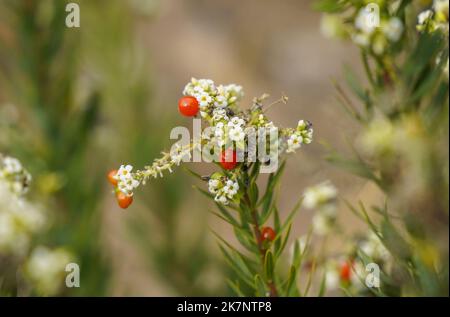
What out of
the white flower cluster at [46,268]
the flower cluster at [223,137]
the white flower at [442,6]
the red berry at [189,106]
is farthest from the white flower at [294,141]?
the white flower cluster at [46,268]

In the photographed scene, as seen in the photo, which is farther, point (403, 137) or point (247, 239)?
point (403, 137)

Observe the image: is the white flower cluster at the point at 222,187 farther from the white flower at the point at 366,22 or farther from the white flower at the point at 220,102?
the white flower at the point at 366,22

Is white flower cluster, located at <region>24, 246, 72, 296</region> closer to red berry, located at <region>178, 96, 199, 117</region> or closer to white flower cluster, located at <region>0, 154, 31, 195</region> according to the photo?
white flower cluster, located at <region>0, 154, 31, 195</region>

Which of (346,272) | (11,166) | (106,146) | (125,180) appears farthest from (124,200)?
(106,146)

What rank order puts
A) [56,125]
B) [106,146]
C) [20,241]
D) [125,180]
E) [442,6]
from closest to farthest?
[125,180] < [442,6] < [20,241] < [56,125] < [106,146]

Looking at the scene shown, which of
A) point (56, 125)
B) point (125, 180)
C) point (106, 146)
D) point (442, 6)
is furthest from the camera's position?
point (106, 146)

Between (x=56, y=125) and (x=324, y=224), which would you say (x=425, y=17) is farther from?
(x=56, y=125)

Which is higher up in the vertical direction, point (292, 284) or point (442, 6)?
point (442, 6)
